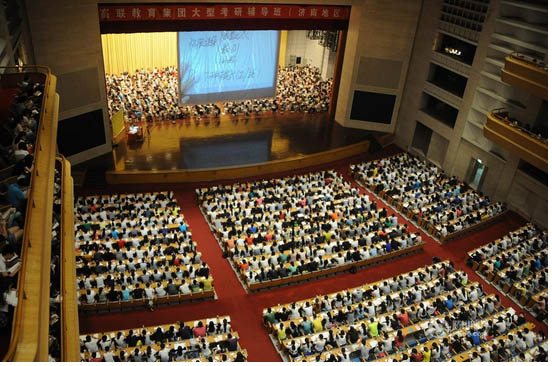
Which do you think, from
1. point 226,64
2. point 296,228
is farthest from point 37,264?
point 226,64

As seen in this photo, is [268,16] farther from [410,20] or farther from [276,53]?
[410,20]

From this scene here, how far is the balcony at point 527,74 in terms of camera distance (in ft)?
55.1

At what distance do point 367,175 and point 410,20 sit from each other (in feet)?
26.4

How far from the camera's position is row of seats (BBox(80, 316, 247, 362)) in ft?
39.5

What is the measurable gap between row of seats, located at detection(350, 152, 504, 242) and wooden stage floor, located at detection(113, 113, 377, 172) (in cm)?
289

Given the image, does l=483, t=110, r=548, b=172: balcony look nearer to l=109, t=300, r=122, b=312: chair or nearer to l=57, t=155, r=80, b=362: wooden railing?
l=109, t=300, r=122, b=312: chair

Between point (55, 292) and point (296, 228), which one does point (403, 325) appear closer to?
point (296, 228)

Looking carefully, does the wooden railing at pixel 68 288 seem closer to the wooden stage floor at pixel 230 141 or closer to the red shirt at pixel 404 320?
the red shirt at pixel 404 320

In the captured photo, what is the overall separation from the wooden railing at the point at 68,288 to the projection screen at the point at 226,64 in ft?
41.4

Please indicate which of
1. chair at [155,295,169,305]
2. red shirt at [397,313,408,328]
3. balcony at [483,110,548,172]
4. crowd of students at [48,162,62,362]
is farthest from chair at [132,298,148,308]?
balcony at [483,110,548,172]

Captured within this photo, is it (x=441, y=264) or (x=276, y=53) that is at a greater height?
(x=276, y=53)

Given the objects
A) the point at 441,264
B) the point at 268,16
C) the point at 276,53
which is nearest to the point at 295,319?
the point at 441,264

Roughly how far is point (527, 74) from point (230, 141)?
13262 mm

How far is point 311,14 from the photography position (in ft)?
75.2
